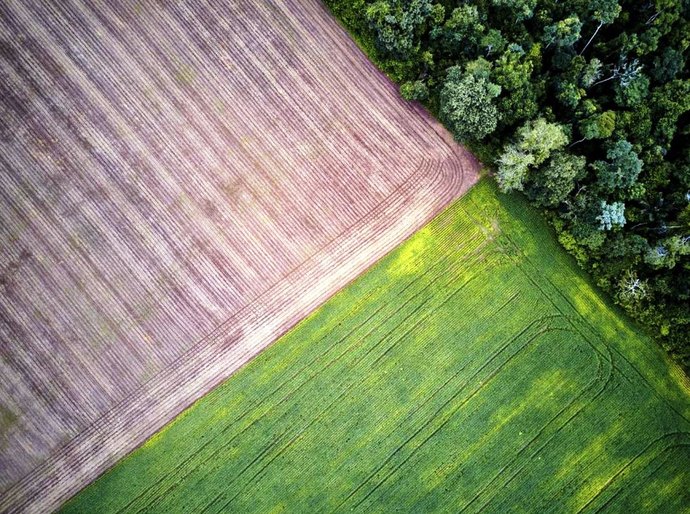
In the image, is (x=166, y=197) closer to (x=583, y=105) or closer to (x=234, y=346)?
(x=234, y=346)

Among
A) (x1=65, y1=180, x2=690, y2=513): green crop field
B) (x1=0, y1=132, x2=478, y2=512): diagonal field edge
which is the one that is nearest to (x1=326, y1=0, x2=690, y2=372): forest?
(x1=65, y1=180, x2=690, y2=513): green crop field

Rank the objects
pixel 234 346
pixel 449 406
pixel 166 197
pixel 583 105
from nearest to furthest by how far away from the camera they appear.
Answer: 1. pixel 583 105
2. pixel 234 346
3. pixel 166 197
4. pixel 449 406

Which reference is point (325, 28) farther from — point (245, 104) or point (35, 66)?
point (35, 66)

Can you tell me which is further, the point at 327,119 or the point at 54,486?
the point at 327,119

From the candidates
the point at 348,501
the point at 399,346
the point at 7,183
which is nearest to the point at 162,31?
the point at 7,183

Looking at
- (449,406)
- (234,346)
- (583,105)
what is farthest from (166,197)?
(583,105)

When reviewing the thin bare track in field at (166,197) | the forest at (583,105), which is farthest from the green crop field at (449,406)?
the forest at (583,105)
